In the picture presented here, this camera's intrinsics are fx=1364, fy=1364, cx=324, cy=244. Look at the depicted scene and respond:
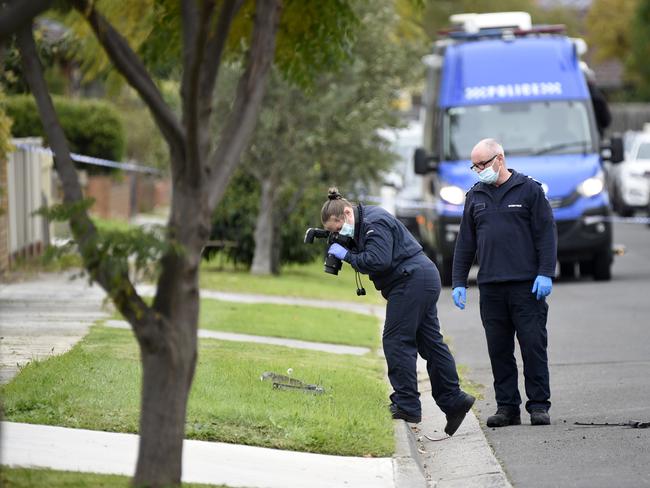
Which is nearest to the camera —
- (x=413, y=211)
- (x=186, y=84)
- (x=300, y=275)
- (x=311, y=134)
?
(x=186, y=84)

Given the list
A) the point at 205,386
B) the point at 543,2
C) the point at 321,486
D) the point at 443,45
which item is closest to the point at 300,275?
the point at 443,45

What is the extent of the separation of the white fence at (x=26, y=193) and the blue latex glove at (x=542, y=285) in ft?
29.5

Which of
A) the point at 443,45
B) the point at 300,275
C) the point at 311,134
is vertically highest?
the point at 443,45

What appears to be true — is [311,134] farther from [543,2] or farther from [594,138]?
[543,2]

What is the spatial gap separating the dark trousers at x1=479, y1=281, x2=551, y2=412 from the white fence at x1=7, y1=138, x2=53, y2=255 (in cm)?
864

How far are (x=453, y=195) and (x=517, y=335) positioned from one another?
9.54 meters

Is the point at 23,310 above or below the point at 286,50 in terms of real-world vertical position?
below

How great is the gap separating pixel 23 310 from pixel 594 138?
30.2 ft

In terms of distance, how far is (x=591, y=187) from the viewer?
18312 mm

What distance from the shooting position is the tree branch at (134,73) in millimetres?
5527

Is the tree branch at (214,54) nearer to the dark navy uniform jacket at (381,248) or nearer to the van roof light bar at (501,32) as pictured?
the dark navy uniform jacket at (381,248)

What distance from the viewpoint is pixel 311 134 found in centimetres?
1856

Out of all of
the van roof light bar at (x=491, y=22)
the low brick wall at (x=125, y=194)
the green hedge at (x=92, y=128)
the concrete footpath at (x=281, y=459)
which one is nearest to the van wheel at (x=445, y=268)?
the van roof light bar at (x=491, y=22)

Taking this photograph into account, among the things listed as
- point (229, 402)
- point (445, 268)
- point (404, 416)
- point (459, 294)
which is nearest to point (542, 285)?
point (459, 294)
